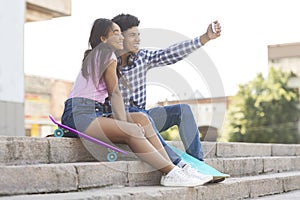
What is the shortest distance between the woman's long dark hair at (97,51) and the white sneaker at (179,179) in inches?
32.7

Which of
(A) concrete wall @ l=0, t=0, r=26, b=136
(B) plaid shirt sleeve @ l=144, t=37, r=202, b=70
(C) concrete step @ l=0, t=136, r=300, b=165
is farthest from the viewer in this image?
(A) concrete wall @ l=0, t=0, r=26, b=136

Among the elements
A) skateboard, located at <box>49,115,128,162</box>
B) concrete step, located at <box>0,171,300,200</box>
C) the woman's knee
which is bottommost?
concrete step, located at <box>0,171,300,200</box>

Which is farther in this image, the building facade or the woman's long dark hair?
the building facade

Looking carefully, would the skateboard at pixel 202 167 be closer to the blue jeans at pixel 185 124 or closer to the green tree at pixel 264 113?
the blue jeans at pixel 185 124

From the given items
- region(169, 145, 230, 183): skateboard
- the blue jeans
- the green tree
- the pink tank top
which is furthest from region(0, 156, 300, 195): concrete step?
the green tree

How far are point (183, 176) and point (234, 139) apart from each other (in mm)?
32447

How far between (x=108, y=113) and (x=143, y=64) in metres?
0.58

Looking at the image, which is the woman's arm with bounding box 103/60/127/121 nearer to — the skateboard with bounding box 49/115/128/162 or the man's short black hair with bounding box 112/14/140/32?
the skateboard with bounding box 49/115/128/162

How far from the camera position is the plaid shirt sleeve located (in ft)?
15.1

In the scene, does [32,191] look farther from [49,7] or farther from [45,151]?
[49,7]

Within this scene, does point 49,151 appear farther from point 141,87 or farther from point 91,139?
point 141,87

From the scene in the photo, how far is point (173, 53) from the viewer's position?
4.67 metres

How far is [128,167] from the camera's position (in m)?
3.92

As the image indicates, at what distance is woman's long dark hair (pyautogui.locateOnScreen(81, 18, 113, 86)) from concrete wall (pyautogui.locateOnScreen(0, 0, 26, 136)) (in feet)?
19.3
